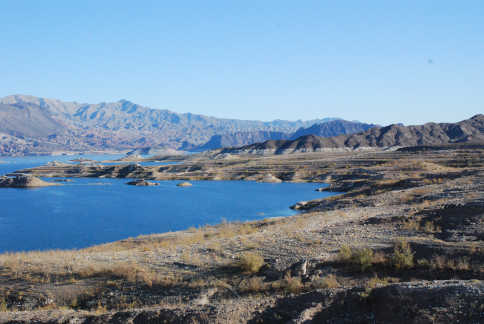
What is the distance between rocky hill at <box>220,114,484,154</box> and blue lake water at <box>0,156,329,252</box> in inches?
3764

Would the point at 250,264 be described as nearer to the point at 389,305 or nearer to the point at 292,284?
the point at 292,284

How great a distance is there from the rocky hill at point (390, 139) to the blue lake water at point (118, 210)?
95617 millimetres

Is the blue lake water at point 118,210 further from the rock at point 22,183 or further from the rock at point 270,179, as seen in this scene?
the rock at point 270,179

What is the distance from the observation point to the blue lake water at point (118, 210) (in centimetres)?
3534

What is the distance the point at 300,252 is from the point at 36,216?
43264mm

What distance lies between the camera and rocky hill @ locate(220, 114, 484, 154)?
168875mm

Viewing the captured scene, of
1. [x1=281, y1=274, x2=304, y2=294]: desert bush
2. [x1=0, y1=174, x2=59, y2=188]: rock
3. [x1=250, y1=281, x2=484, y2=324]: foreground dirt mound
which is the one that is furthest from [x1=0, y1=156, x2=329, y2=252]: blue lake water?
[x1=250, y1=281, x2=484, y2=324]: foreground dirt mound

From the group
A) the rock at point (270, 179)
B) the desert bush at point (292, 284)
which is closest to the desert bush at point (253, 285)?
the desert bush at point (292, 284)

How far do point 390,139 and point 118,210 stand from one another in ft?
507

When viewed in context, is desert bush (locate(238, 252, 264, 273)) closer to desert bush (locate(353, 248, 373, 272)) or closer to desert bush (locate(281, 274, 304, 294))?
desert bush (locate(281, 274, 304, 294))

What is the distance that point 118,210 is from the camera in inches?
1996

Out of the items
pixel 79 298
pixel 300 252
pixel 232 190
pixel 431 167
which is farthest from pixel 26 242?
pixel 431 167

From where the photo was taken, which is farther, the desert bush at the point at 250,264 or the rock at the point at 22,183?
the rock at the point at 22,183

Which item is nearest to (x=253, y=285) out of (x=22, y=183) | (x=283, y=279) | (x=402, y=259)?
(x=283, y=279)
